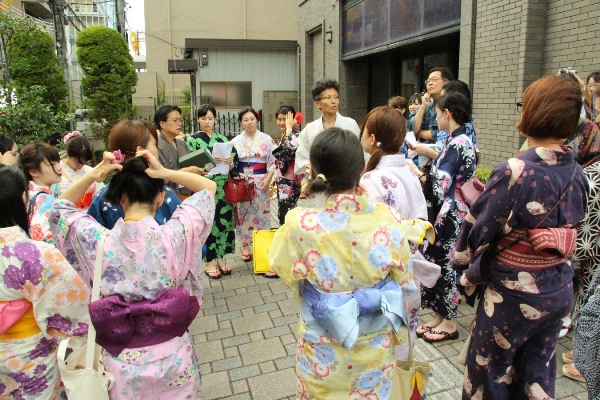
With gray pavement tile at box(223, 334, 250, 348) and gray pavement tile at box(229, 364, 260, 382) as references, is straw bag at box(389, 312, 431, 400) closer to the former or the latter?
gray pavement tile at box(229, 364, 260, 382)

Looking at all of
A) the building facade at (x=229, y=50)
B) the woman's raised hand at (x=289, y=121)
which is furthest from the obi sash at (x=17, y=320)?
the building facade at (x=229, y=50)

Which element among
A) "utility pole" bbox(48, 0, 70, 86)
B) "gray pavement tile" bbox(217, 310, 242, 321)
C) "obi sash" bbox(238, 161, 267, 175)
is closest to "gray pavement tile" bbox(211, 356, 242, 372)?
"gray pavement tile" bbox(217, 310, 242, 321)

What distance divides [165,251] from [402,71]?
9324 mm

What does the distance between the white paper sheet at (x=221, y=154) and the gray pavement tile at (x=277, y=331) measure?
1.95 m

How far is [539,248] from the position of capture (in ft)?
6.80

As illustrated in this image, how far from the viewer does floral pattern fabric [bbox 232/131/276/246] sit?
210 inches

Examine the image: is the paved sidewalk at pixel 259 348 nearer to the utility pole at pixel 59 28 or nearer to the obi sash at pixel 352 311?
the obi sash at pixel 352 311

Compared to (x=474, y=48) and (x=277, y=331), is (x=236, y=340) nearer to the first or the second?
(x=277, y=331)

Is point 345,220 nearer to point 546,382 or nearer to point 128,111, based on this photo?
point 546,382

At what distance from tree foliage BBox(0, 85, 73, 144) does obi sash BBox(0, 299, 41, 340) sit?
15.6ft

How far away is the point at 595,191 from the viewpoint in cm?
295

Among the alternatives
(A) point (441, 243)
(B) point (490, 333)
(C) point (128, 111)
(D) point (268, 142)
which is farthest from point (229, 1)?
(B) point (490, 333)

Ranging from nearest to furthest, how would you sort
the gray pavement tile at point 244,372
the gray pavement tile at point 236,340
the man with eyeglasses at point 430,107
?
the gray pavement tile at point 244,372, the gray pavement tile at point 236,340, the man with eyeglasses at point 430,107

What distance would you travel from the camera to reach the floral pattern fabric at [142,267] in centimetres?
186
